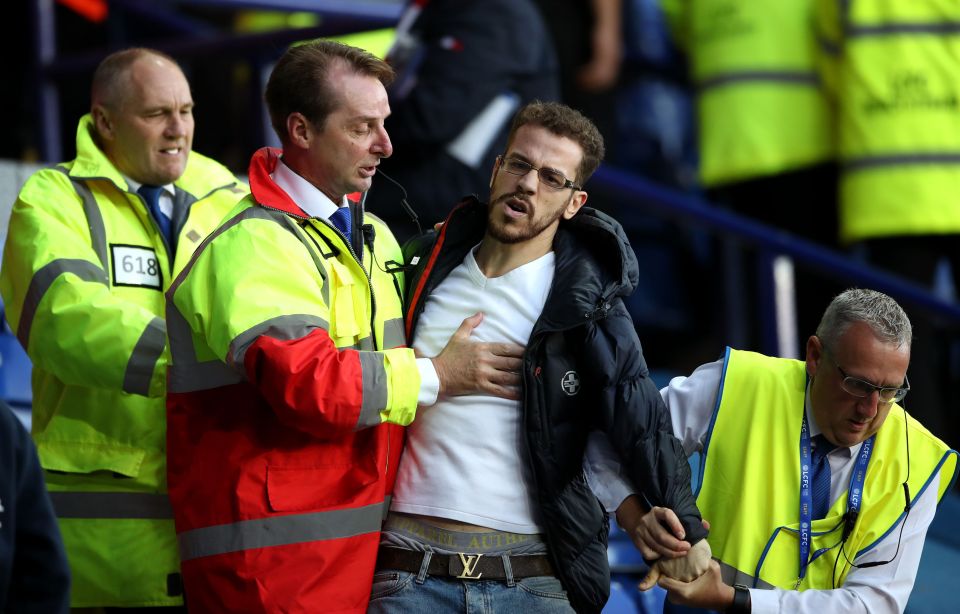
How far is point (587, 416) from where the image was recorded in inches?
134

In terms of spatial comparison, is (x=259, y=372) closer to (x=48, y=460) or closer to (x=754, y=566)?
(x=48, y=460)

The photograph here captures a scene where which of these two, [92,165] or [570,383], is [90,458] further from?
[570,383]

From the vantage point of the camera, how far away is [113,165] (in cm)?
386

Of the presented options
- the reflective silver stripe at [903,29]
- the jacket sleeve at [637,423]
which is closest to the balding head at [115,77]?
the jacket sleeve at [637,423]

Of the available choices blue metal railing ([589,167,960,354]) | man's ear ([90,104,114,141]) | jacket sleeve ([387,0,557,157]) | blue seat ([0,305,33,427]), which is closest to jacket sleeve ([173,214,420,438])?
man's ear ([90,104,114,141])

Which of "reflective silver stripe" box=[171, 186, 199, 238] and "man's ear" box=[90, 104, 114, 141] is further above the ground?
"man's ear" box=[90, 104, 114, 141]

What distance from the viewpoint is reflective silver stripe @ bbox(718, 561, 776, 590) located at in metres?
3.70

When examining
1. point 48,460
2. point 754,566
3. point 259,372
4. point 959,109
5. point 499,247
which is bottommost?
point 754,566

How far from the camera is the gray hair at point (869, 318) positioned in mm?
3648

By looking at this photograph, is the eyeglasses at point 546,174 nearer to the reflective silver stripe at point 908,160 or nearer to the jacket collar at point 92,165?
the jacket collar at point 92,165

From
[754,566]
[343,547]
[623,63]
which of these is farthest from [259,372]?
[623,63]

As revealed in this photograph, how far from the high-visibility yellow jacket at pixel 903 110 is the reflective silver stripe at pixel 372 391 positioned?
3.50 m

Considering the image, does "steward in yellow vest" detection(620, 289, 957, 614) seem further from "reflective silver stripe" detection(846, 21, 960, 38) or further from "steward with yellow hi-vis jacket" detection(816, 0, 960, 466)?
"reflective silver stripe" detection(846, 21, 960, 38)

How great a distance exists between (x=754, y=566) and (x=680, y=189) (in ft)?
12.7
